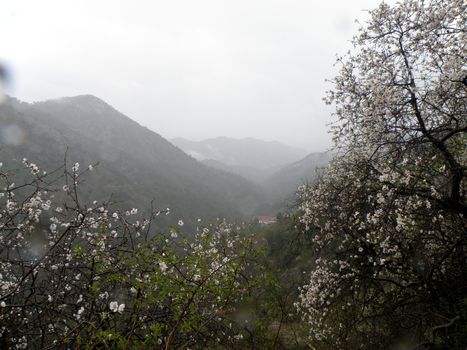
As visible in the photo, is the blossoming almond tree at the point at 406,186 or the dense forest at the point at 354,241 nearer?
the dense forest at the point at 354,241

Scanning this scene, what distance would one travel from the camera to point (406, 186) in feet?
24.8

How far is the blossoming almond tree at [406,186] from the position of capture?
23.6 feet

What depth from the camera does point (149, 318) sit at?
5.48 meters

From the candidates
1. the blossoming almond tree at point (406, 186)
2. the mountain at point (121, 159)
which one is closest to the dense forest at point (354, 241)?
the blossoming almond tree at point (406, 186)

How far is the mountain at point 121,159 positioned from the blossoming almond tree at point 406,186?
6409 centimetres

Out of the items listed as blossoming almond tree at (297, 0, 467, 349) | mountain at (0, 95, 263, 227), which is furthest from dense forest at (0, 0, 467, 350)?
mountain at (0, 95, 263, 227)

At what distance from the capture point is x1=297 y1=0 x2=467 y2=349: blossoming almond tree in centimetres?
719

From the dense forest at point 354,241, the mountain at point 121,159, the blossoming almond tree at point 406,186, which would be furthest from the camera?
the mountain at point 121,159

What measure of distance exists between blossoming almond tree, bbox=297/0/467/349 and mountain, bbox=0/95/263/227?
64093 millimetres

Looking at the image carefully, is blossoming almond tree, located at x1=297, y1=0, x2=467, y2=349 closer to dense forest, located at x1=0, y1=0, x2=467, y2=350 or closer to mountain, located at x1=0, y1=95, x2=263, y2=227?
dense forest, located at x1=0, y1=0, x2=467, y2=350

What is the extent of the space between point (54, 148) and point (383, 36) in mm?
116655

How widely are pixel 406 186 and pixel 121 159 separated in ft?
498

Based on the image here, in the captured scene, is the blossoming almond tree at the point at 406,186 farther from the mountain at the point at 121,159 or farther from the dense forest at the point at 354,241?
the mountain at the point at 121,159

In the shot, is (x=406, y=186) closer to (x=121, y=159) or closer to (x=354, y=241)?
(x=354, y=241)
